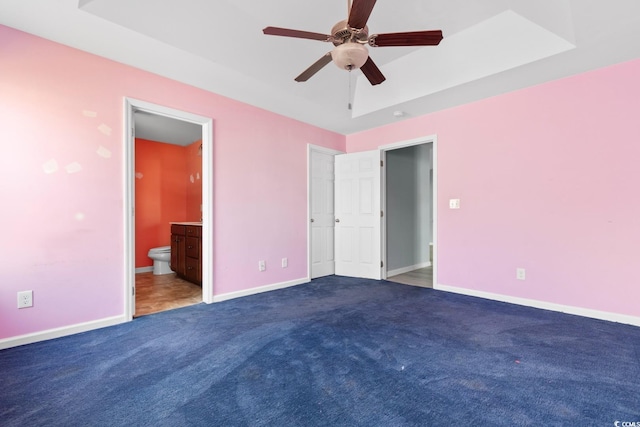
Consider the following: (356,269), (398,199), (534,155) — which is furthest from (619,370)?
(398,199)

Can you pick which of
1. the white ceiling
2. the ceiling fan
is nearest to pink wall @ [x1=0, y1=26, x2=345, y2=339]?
the white ceiling

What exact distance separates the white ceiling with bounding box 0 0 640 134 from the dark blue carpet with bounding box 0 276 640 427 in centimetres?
243

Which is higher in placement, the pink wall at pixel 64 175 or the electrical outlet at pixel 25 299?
the pink wall at pixel 64 175

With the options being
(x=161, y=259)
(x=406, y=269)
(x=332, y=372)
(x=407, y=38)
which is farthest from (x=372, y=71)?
(x=161, y=259)

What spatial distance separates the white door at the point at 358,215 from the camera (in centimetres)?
438

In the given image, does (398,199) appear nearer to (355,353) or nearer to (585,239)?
(585,239)

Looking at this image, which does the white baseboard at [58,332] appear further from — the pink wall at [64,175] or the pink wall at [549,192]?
the pink wall at [549,192]

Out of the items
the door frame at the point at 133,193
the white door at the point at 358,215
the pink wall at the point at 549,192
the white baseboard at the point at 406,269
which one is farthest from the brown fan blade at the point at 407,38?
the white baseboard at the point at 406,269

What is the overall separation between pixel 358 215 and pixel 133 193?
308cm

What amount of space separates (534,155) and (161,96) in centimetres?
406

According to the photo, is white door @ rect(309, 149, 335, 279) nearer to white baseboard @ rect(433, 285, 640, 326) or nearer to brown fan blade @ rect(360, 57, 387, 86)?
white baseboard @ rect(433, 285, 640, 326)

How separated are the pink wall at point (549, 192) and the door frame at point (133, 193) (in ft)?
9.74

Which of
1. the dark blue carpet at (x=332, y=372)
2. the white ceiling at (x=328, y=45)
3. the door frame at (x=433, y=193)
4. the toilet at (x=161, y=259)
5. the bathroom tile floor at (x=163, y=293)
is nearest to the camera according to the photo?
the dark blue carpet at (x=332, y=372)

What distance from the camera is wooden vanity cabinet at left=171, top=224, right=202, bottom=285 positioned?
11.9ft
